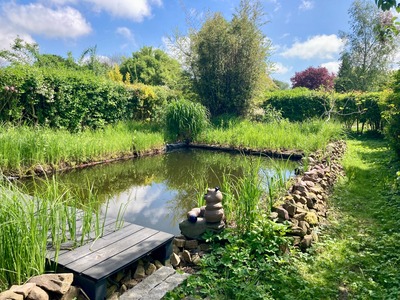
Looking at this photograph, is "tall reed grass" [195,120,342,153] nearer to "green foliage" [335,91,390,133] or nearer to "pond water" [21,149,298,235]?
"pond water" [21,149,298,235]

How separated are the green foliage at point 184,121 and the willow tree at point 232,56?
261 centimetres

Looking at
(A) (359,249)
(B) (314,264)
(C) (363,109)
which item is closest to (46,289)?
(B) (314,264)

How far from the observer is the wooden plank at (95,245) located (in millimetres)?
2022

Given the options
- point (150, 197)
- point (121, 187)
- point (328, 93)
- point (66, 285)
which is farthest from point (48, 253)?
point (328, 93)

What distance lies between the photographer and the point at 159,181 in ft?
17.2

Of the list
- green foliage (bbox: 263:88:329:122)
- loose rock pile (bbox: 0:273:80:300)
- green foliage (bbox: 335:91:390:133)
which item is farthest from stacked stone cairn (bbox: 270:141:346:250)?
green foliage (bbox: 263:88:329:122)

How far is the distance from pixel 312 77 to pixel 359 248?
22809 millimetres

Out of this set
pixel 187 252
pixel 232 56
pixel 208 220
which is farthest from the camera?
pixel 232 56

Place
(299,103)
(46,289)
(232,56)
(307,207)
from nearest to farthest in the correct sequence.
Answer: (46,289) < (307,207) < (232,56) < (299,103)

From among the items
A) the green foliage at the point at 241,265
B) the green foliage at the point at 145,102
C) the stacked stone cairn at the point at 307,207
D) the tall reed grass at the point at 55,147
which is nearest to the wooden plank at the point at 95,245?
the green foliage at the point at 241,265

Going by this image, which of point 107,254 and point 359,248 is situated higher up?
point 107,254

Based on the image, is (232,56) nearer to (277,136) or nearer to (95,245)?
(277,136)

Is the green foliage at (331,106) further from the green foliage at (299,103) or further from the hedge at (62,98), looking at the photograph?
the hedge at (62,98)

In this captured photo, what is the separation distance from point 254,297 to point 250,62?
1021 centimetres
